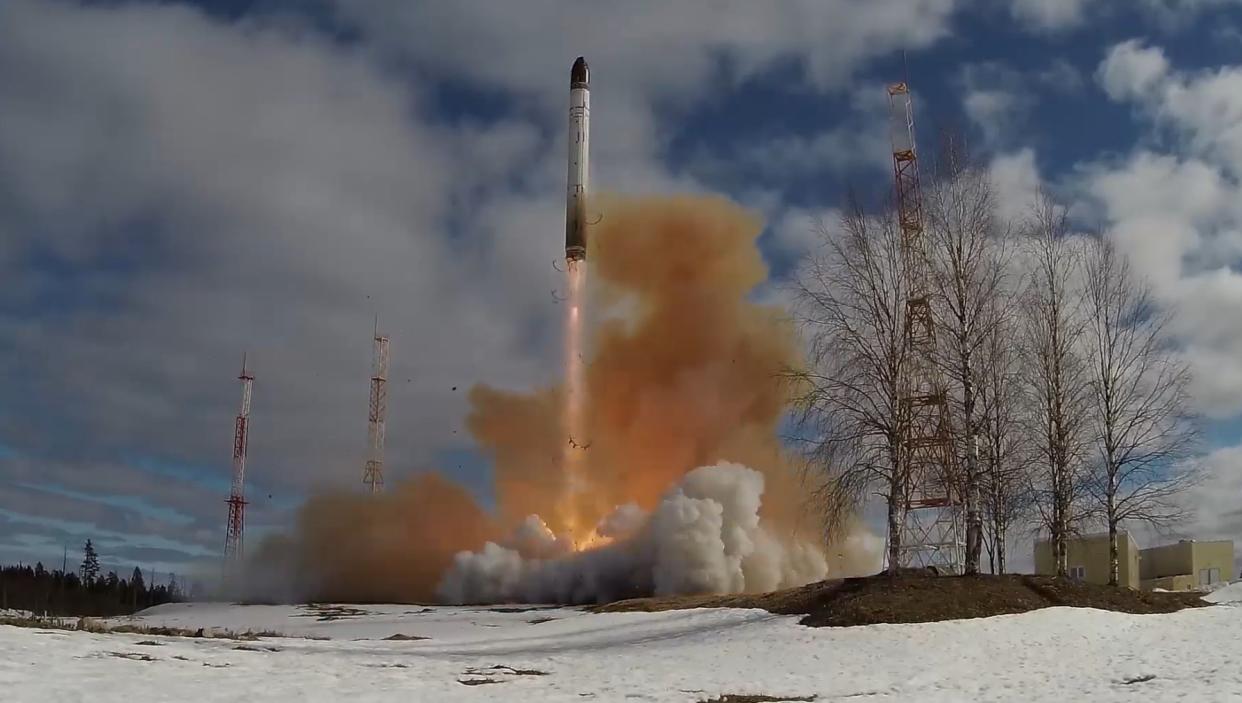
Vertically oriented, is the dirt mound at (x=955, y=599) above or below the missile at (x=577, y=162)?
below

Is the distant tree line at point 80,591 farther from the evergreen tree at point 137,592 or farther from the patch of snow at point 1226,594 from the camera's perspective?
the patch of snow at point 1226,594

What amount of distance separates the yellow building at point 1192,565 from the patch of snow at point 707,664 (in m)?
35.7

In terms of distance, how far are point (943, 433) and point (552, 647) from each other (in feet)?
51.9

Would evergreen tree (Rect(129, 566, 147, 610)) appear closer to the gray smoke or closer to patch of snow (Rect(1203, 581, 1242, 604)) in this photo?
the gray smoke

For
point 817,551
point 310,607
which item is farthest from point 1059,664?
point 310,607

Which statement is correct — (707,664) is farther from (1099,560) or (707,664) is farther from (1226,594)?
(1099,560)

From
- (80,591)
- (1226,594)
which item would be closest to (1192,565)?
(1226,594)

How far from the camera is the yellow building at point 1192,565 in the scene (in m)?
60.7

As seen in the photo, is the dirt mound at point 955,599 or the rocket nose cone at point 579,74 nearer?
the dirt mound at point 955,599

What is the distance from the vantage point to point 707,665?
2470 centimetres

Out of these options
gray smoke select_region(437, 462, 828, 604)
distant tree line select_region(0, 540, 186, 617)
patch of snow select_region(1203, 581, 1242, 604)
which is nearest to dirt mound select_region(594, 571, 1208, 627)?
patch of snow select_region(1203, 581, 1242, 604)

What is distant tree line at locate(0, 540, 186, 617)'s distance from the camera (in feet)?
391

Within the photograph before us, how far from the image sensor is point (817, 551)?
6888cm

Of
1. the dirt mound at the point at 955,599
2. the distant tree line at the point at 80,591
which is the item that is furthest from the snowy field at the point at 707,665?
the distant tree line at the point at 80,591
